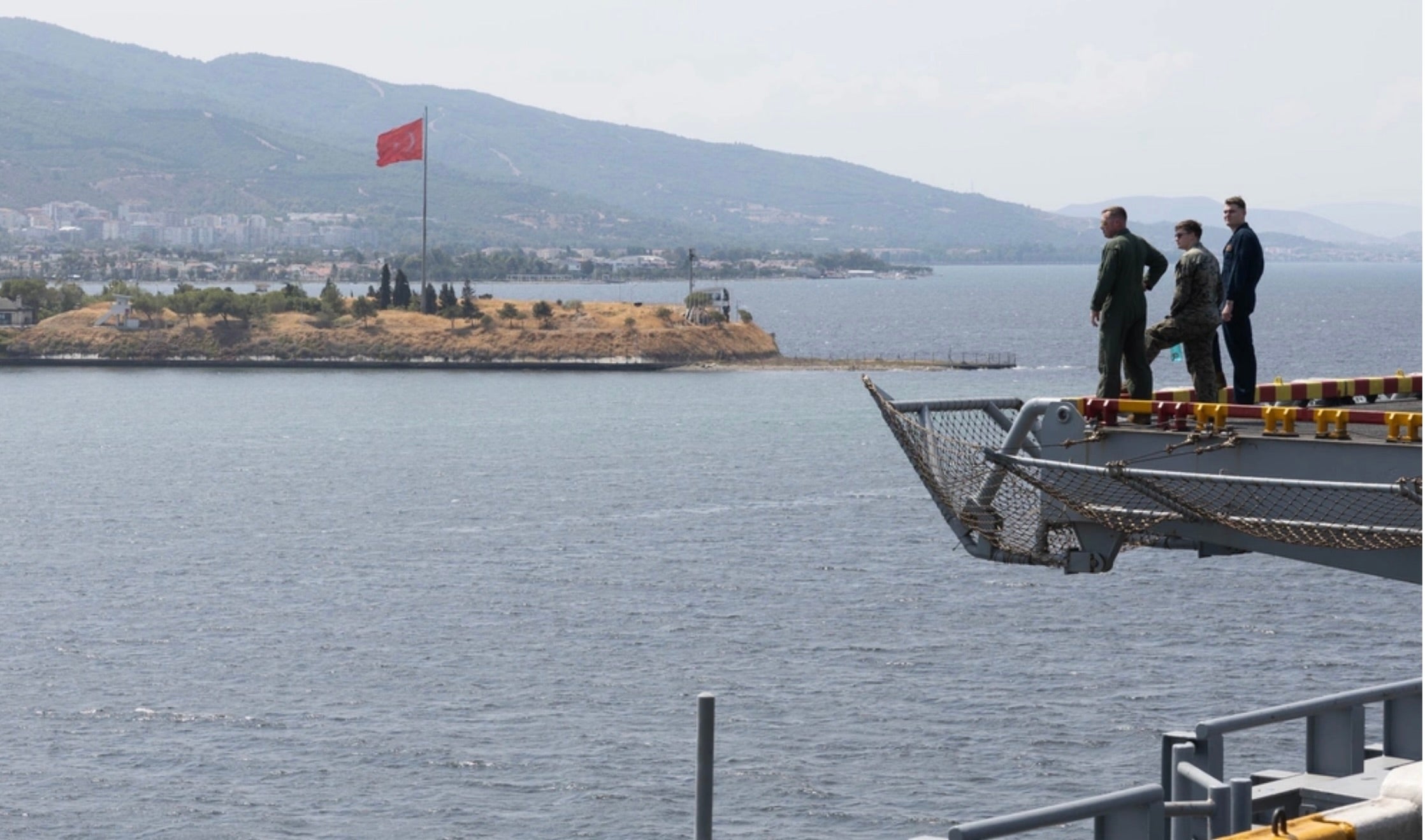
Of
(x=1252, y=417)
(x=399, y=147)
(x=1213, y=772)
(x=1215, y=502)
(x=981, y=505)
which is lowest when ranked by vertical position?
(x=1213, y=772)

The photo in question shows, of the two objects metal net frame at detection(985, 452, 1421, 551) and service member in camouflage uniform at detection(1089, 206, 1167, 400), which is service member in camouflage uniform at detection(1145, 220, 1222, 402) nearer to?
service member in camouflage uniform at detection(1089, 206, 1167, 400)

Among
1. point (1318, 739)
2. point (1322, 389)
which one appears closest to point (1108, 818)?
point (1318, 739)

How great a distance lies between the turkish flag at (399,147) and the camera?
17150 centimetres

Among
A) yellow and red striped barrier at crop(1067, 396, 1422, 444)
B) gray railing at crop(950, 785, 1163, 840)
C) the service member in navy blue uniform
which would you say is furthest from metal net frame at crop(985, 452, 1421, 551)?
gray railing at crop(950, 785, 1163, 840)

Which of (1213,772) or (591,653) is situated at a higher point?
(1213,772)

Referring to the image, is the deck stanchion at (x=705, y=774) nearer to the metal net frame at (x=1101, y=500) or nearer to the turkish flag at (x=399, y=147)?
the metal net frame at (x=1101, y=500)

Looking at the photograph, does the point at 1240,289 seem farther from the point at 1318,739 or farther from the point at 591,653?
the point at 591,653

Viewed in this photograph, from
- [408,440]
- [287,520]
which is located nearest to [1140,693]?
[287,520]

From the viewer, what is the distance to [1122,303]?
17.7 meters

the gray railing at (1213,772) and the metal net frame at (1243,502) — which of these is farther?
the metal net frame at (1243,502)

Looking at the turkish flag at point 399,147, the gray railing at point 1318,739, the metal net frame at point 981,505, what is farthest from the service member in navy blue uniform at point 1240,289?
the turkish flag at point 399,147

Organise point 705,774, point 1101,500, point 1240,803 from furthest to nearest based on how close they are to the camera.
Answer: point 1101,500
point 705,774
point 1240,803

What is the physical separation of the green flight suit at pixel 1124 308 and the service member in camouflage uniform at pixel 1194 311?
220 mm

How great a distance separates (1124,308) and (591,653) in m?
40.0
